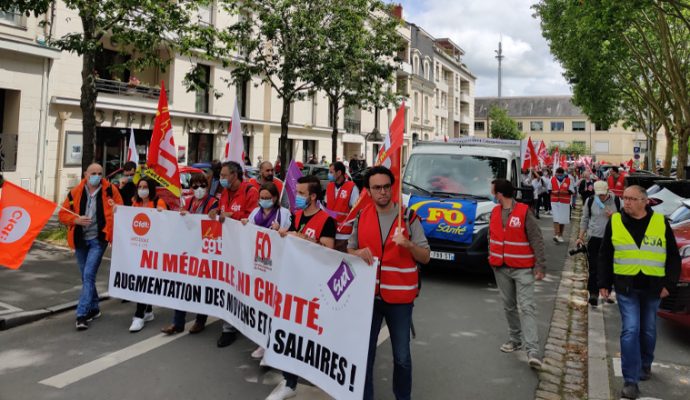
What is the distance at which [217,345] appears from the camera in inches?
219

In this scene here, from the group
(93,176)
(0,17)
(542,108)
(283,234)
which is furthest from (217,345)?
(542,108)

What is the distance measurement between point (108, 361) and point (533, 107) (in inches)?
3913

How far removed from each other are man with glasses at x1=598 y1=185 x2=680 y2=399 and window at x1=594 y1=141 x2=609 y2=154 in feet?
307

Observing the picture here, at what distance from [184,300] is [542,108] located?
9812 centimetres

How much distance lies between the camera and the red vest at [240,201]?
19.2ft

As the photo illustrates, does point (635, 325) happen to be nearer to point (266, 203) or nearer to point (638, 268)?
point (638, 268)

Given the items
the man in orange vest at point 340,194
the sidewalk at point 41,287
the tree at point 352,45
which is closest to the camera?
the sidewalk at point 41,287

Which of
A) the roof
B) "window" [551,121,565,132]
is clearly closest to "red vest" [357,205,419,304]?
the roof

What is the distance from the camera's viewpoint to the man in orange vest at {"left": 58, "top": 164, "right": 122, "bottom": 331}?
19.6ft

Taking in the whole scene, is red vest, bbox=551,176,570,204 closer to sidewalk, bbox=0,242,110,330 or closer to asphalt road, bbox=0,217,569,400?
asphalt road, bbox=0,217,569,400

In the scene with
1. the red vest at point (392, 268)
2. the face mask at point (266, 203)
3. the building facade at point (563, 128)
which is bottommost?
the red vest at point (392, 268)

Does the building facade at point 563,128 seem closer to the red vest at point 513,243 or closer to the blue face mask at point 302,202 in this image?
the red vest at point 513,243

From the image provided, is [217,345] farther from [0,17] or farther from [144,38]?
[0,17]

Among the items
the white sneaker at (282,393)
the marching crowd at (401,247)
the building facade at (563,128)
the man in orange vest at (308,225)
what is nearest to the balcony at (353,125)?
the marching crowd at (401,247)
